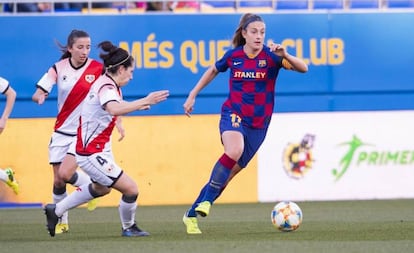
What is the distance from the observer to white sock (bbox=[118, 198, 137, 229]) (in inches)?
399

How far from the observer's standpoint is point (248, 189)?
16688mm

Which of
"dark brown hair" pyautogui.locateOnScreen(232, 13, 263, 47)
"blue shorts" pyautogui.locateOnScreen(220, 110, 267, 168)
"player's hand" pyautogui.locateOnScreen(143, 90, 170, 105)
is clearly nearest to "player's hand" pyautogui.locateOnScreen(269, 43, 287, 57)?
"dark brown hair" pyautogui.locateOnScreen(232, 13, 263, 47)

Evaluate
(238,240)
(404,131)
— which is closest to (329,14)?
(404,131)

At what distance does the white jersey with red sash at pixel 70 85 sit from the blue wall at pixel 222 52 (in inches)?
197

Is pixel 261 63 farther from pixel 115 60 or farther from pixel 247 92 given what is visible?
pixel 115 60

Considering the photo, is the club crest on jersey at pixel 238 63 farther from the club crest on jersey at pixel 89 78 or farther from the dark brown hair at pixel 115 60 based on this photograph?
the club crest on jersey at pixel 89 78

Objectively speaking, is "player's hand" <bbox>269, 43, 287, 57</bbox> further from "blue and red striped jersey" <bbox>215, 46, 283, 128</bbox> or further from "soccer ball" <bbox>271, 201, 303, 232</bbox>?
"soccer ball" <bbox>271, 201, 303, 232</bbox>

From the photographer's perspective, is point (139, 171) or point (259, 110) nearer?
point (259, 110)

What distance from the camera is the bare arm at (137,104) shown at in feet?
28.6

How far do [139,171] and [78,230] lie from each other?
5148 millimetres

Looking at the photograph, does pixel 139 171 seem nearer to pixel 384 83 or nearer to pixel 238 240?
pixel 384 83

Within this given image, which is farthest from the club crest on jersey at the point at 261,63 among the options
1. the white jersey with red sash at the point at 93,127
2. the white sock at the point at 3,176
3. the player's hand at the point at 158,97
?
the white sock at the point at 3,176

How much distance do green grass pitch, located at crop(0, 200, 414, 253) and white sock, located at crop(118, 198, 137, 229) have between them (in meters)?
0.16

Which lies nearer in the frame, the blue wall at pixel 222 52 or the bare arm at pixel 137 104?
the bare arm at pixel 137 104
